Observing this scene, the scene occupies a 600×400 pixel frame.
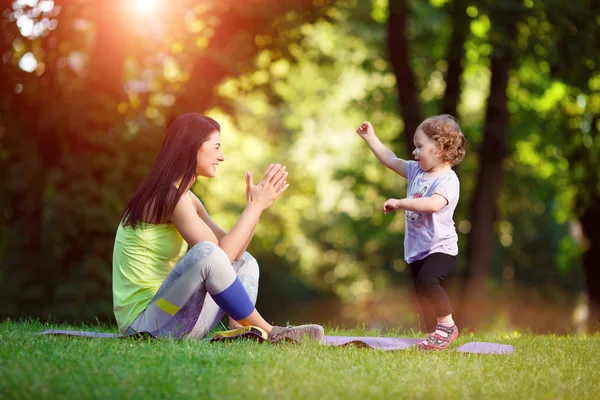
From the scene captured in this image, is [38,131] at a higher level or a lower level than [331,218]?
higher

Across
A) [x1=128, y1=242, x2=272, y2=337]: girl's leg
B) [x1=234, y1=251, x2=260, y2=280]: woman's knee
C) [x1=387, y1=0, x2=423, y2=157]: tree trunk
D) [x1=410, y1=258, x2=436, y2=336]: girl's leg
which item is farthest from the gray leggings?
[x1=387, y1=0, x2=423, y2=157]: tree trunk

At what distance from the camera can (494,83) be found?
506 inches

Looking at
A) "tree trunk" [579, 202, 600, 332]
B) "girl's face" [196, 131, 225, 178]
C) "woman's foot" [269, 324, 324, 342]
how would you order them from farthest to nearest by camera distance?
"tree trunk" [579, 202, 600, 332] < "girl's face" [196, 131, 225, 178] < "woman's foot" [269, 324, 324, 342]

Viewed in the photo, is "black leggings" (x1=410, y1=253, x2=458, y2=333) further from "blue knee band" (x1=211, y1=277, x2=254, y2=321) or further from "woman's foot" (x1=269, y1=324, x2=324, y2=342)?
"blue knee band" (x1=211, y1=277, x2=254, y2=321)

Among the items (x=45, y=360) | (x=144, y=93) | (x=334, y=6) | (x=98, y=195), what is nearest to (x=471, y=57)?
(x=334, y=6)

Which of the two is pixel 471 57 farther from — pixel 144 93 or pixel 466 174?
pixel 144 93

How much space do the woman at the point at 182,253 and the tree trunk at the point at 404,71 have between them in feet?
22.2

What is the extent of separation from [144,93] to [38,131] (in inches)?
76.3

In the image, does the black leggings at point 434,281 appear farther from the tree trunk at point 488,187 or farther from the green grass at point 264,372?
the tree trunk at point 488,187

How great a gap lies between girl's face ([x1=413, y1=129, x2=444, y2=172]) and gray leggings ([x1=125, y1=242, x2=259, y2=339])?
175 cm

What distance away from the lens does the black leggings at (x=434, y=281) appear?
591 centimetres

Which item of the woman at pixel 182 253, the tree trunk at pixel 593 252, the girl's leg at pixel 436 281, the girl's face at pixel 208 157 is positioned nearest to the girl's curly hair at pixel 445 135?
the girl's leg at pixel 436 281

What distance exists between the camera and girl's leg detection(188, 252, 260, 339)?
19.0 feet

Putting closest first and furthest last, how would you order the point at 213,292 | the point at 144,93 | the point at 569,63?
1. the point at 213,292
2. the point at 569,63
3. the point at 144,93
